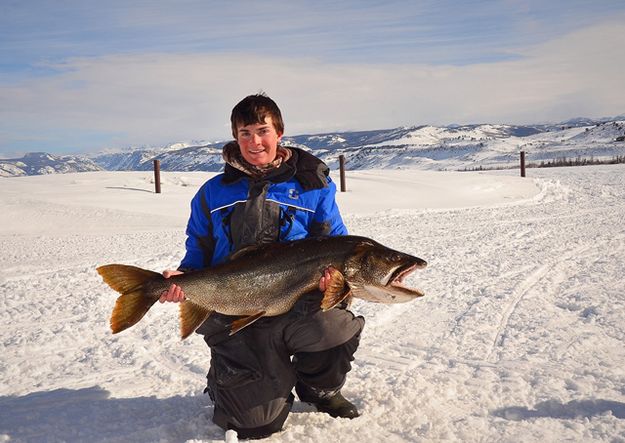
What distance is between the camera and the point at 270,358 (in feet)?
10.6

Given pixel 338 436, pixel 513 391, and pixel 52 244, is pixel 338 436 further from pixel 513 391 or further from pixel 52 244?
pixel 52 244

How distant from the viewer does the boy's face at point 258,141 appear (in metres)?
3.26

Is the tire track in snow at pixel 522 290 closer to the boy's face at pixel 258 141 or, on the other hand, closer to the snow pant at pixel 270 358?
the snow pant at pixel 270 358

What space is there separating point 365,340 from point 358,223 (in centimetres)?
679

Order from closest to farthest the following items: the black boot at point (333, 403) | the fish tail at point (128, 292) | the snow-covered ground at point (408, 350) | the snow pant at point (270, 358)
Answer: the fish tail at point (128, 292) < the snow pant at point (270, 358) < the snow-covered ground at point (408, 350) < the black boot at point (333, 403)

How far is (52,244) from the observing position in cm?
924

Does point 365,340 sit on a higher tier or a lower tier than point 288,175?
lower

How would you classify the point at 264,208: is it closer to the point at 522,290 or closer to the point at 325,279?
the point at 325,279

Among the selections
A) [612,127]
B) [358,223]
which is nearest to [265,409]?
[358,223]

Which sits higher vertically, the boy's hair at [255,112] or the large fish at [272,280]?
the boy's hair at [255,112]

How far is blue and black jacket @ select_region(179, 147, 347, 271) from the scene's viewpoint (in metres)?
3.28

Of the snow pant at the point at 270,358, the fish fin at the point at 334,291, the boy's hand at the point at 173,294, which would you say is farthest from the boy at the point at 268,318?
the fish fin at the point at 334,291

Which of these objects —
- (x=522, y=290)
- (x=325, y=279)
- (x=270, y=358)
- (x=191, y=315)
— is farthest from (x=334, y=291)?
(x=522, y=290)

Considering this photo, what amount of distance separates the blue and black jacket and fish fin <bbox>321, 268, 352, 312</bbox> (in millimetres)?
499
